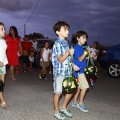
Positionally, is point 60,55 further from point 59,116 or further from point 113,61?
point 113,61

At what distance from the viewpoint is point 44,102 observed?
657 centimetres

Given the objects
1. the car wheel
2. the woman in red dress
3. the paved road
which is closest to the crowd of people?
the paved road

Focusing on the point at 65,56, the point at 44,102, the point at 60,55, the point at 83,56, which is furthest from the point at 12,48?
the point at 65,56

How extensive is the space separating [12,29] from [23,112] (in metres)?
4.32

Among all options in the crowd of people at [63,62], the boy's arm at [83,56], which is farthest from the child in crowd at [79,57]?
the boy's arm at [83,56]

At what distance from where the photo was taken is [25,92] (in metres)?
7.75

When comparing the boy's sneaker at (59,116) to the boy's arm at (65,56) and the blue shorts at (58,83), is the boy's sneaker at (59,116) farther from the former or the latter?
the boy's arm at (65,56)

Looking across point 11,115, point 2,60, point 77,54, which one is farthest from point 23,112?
point 77,54

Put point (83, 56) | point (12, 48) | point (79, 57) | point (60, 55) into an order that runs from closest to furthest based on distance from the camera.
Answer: point (60, 55)
point (83, 56)
point (79, 57)
point (12, 48)

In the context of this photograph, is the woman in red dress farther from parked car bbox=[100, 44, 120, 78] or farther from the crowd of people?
parked car bbox=[100, 44, 120, 78]

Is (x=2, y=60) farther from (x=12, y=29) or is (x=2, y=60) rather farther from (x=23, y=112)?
(x=12, y=29)

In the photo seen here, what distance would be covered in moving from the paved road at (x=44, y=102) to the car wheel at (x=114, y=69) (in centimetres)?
214

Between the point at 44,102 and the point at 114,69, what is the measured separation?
5688mm

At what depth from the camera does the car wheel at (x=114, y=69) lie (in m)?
11.5
